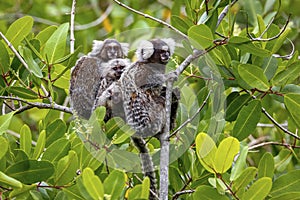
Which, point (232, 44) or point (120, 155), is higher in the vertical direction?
point (232, 44)

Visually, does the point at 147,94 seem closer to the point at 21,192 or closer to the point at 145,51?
the point at 145,51

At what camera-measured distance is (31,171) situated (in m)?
2.72

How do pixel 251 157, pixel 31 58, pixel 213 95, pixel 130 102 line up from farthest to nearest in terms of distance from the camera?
pixel 251 157 → pixel 213 95 → pixel 31 58 → pixel 130 102

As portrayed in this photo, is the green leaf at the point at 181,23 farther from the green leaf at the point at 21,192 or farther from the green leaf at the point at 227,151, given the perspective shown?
the green leaf at the point at 21,192

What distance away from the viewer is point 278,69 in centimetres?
341

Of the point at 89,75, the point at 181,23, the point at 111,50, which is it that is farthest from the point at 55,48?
the point at 181,23

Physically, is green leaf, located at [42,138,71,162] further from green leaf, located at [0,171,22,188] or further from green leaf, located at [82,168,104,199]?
green leaf, located at [82,168,104,199]

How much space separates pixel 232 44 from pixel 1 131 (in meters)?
1.04

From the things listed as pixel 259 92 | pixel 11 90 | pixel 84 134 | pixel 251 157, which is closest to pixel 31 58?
pixel 11 90

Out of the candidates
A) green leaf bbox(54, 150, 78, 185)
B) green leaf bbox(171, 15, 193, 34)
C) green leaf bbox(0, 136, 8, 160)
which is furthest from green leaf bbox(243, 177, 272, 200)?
green leaf bbox(171, 15, 193, 34)

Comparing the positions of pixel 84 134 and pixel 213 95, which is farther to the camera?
pixel 213 95

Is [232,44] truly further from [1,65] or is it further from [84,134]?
[1,65]

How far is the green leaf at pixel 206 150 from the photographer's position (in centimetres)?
261

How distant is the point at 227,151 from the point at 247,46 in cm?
61
